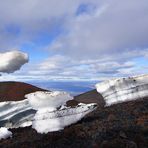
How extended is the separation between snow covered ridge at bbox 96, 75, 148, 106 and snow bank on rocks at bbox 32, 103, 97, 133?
26.1 ft

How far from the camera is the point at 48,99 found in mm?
25750

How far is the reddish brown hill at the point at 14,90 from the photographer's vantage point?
44.4 m

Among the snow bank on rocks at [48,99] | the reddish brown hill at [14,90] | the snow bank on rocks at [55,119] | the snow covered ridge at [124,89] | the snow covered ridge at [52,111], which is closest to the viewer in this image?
the snow bank on rocks at [48,99]

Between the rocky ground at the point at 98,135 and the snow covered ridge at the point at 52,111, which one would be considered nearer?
the rocky ground at the point at 98,135

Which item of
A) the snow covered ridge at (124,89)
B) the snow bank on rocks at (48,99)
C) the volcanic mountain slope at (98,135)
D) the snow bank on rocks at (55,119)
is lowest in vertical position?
the volcanic mountain slope at (98,135)

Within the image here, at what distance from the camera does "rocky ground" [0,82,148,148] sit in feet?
70.1

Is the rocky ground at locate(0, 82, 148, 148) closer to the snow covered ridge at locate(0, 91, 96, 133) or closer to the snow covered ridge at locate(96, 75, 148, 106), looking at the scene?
the snow covered ridge at locate(0, 91, 96, 133)

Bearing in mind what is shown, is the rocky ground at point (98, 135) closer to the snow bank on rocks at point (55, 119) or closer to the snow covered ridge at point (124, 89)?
the snow bank on rocks at point (55, 119)

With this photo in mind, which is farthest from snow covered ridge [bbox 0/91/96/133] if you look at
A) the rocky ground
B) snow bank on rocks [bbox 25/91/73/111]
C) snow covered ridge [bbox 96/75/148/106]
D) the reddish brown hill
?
the reddish brown hill

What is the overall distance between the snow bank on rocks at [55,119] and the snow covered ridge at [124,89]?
7964mm

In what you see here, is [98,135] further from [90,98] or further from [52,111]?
[90,98]

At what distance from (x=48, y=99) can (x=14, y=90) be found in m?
19.8

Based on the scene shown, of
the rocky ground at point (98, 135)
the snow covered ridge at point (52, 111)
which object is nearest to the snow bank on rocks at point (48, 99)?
the snow covered ridge at point (52, 111)

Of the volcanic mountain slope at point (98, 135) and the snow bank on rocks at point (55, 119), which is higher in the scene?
the snow bank on rocks at point (55, 119)
